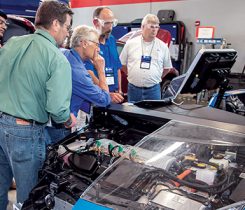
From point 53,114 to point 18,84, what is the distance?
0.92 feet

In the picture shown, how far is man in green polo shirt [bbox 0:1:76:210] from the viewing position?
1877 millimetres

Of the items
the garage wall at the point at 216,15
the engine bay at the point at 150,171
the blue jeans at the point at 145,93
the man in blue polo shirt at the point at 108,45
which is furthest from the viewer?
the garage wall at the point at 216,15

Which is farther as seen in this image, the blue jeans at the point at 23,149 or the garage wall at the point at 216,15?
the garage wall at the point at 216,15

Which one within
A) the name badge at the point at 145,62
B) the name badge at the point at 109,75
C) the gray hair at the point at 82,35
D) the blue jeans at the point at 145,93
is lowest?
the blue jeans at the point at 145,93

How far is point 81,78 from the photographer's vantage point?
2256mm

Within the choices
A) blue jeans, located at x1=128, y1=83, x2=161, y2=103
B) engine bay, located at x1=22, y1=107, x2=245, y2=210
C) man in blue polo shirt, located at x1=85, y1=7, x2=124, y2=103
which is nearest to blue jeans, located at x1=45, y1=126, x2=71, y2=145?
engine bay, located at x1=22, y1=107, x2=245, y2=210

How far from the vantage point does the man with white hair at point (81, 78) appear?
7.46ft

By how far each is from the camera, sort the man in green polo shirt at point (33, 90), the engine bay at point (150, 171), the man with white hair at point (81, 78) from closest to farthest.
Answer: the engine bay at point (150, 171) < the man in green polo shirt at point (33, 90) < the man with white hair at point (81, 78)

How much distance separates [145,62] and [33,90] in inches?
88.4

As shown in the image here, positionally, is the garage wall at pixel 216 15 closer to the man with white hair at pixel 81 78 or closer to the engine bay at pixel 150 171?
the man with white hair at pixel 81 78

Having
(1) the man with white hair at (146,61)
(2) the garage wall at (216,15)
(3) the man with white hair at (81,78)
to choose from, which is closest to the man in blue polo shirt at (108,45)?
(1) the man with white hair at (146,61)

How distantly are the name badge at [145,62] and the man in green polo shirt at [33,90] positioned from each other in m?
2.01

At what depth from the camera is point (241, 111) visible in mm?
3844

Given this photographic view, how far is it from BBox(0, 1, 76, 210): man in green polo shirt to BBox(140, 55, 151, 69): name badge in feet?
6.60
